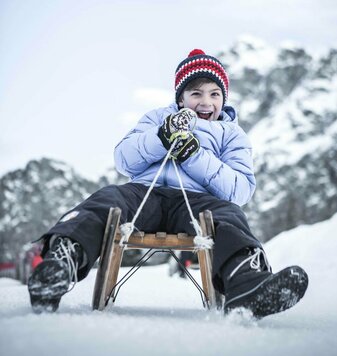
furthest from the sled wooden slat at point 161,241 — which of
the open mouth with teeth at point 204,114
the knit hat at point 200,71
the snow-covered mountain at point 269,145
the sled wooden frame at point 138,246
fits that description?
the snow-covered mountain at point 269,145

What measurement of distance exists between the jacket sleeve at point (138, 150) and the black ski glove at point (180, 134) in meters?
0.07

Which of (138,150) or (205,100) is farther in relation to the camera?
(205,100)

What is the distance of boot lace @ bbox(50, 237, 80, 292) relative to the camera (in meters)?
1.63

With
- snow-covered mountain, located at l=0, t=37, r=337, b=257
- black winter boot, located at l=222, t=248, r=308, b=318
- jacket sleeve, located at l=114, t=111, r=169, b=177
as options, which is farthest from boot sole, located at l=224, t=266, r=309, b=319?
snow-covered mountain, located at l=0, t=37, r=337, b=257

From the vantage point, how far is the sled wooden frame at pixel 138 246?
1.75 meters

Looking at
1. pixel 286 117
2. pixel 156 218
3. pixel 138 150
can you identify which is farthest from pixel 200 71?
pixel 286 117

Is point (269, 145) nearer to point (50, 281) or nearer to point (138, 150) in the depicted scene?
point (138, 150)

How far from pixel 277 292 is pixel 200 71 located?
1.47 meters

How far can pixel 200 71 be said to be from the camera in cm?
262

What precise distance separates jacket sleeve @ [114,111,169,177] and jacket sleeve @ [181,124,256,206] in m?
0.15

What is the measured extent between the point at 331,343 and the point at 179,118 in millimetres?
1125

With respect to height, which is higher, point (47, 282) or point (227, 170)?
point (227, 170)

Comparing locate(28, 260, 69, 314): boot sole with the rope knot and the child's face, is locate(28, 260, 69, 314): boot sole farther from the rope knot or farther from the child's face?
the child's face

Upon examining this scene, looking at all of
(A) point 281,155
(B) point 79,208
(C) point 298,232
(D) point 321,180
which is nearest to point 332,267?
(C) point 298,232
